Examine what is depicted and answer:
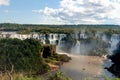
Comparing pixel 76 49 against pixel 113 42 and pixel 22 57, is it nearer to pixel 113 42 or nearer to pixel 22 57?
pixel 113 42

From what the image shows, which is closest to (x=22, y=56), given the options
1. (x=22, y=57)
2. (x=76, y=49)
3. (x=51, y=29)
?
(x=22, y=57)

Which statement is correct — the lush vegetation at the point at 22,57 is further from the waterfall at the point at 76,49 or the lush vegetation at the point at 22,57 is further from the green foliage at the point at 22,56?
the waterfall at the point at 76,49

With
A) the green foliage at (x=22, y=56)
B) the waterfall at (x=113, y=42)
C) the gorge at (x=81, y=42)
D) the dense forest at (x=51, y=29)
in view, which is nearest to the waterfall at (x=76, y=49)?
the gorge at (x=81, y=42)

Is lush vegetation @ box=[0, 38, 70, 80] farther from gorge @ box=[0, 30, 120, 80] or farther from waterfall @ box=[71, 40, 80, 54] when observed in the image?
waterfall @ box=[71, 40, 80, 54]

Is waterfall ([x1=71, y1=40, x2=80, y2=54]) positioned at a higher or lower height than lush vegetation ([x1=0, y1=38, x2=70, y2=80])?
lower

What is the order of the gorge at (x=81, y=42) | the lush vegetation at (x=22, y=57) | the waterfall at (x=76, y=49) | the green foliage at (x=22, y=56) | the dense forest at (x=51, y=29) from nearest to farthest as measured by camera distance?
the lush vegetation at (x=22, y=57) → the green foliage at (x=22, y=56) → the gorge at (x=81, y=42) → the waterfall at (x=76, y=49) → the dense forest at (x=51, y=29)

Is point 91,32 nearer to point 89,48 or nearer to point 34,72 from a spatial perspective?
point 89,48

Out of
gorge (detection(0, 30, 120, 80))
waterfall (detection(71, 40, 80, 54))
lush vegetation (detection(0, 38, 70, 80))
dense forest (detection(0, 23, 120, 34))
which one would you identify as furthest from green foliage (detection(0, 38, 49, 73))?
dense forest (detection(0, 23, 120, 34))

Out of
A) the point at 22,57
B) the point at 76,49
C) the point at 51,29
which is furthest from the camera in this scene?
the point at 51,29

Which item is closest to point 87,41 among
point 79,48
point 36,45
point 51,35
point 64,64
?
point 79,48

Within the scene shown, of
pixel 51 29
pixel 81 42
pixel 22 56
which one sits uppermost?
pixel 51 29

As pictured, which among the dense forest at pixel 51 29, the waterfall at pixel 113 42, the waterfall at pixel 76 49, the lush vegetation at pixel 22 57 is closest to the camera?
the lush vegetation at pixel 22 57
